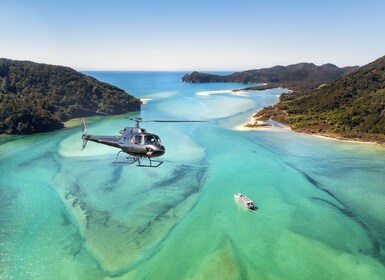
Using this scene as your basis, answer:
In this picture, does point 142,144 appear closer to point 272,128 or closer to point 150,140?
point 150,140

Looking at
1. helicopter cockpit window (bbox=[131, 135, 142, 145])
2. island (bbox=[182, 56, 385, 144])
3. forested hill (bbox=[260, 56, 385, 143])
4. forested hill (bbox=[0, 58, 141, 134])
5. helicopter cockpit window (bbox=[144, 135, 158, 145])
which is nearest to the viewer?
helicopter cockpit window (bbox=[144, 135, 158, 145])

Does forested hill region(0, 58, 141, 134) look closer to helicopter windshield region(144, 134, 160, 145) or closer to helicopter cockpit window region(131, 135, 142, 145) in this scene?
helicopter cockpit window region(131, 135, 142, 145)

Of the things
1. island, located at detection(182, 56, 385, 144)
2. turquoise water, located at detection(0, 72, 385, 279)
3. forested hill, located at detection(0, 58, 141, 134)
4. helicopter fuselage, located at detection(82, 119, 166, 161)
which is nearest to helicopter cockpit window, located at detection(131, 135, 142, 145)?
helicopter fuselage, located at detection(82, 119, 166, 161)

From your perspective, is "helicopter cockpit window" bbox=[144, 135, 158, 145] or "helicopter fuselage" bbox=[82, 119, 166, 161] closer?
"helicopter fuselage" bbox=[82, 119, 166, 161]

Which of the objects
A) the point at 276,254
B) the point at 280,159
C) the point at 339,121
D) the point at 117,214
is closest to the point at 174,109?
the point at 339,121

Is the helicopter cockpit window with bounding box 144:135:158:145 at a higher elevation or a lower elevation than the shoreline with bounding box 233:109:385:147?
higher

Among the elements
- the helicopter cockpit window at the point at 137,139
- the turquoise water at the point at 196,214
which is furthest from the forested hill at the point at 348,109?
the helicopter cockpit window at the point at 137,139

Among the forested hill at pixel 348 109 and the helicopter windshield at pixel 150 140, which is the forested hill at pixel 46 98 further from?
the helicopter windshield at pixel 150 140
